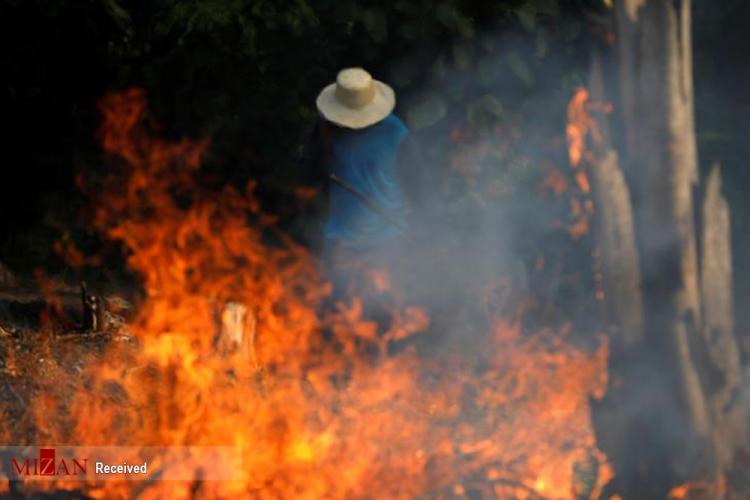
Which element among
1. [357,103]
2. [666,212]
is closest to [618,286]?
[666,212]

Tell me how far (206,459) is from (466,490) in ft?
4.77

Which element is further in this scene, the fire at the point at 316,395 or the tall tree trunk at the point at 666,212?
→ the fire at the point at 316,395

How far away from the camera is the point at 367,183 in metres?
7.03

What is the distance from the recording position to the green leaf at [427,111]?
7422mm

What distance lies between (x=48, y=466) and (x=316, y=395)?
1.74 meters

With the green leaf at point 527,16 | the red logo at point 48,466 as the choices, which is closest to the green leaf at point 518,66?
the green leaf at point 527,16

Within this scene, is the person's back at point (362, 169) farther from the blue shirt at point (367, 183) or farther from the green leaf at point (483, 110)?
the green leaf at point (483, 110)

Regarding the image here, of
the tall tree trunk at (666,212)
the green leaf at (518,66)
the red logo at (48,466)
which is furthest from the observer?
the green leaf at (518,66)

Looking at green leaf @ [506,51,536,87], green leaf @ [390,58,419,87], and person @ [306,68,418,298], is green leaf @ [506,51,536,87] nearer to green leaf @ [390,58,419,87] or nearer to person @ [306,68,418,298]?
green leaf @ [390,58,419,87]

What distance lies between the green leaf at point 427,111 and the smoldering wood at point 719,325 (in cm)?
294

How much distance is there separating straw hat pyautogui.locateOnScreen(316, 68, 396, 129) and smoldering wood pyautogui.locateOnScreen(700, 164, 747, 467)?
9.05 ft

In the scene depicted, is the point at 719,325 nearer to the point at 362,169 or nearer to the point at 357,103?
the point at 362,169

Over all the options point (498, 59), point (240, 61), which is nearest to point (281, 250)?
point (240, 61)

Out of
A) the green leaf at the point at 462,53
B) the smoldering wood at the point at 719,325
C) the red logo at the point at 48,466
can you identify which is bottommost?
the red logo at the point at 48,466
